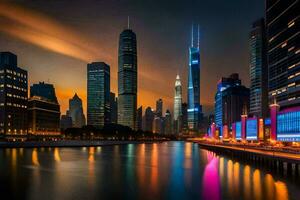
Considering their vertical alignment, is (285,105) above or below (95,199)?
above

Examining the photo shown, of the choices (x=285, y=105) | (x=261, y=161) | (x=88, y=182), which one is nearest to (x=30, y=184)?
(x=88, y=182)

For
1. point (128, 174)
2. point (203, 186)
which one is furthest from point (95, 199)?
point (128, 174)

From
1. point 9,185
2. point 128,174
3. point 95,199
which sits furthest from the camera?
point 128,174

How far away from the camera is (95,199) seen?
4438 cm

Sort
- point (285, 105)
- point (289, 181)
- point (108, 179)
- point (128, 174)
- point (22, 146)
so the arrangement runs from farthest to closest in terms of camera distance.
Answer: point (285, 105) → point (22, 146) → point (128, 174) → point (108, 179) → point (289, 181)

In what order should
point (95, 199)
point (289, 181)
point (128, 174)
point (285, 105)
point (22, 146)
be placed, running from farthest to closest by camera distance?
point (285, 105)
point (22, 146)
point (128, 174)
point (289, 181)
point (95, 199)

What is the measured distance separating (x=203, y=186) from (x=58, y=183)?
2341cm

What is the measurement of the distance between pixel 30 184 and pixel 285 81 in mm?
175354

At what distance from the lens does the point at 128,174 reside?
69750 mm

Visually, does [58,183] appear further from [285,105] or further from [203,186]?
[285,105]

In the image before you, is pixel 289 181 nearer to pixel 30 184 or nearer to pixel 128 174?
pixel 128 174

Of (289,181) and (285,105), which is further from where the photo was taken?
(285,105)

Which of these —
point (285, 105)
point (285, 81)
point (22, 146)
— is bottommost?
point (22, 146)

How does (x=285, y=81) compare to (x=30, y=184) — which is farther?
(x=285, y=81)
